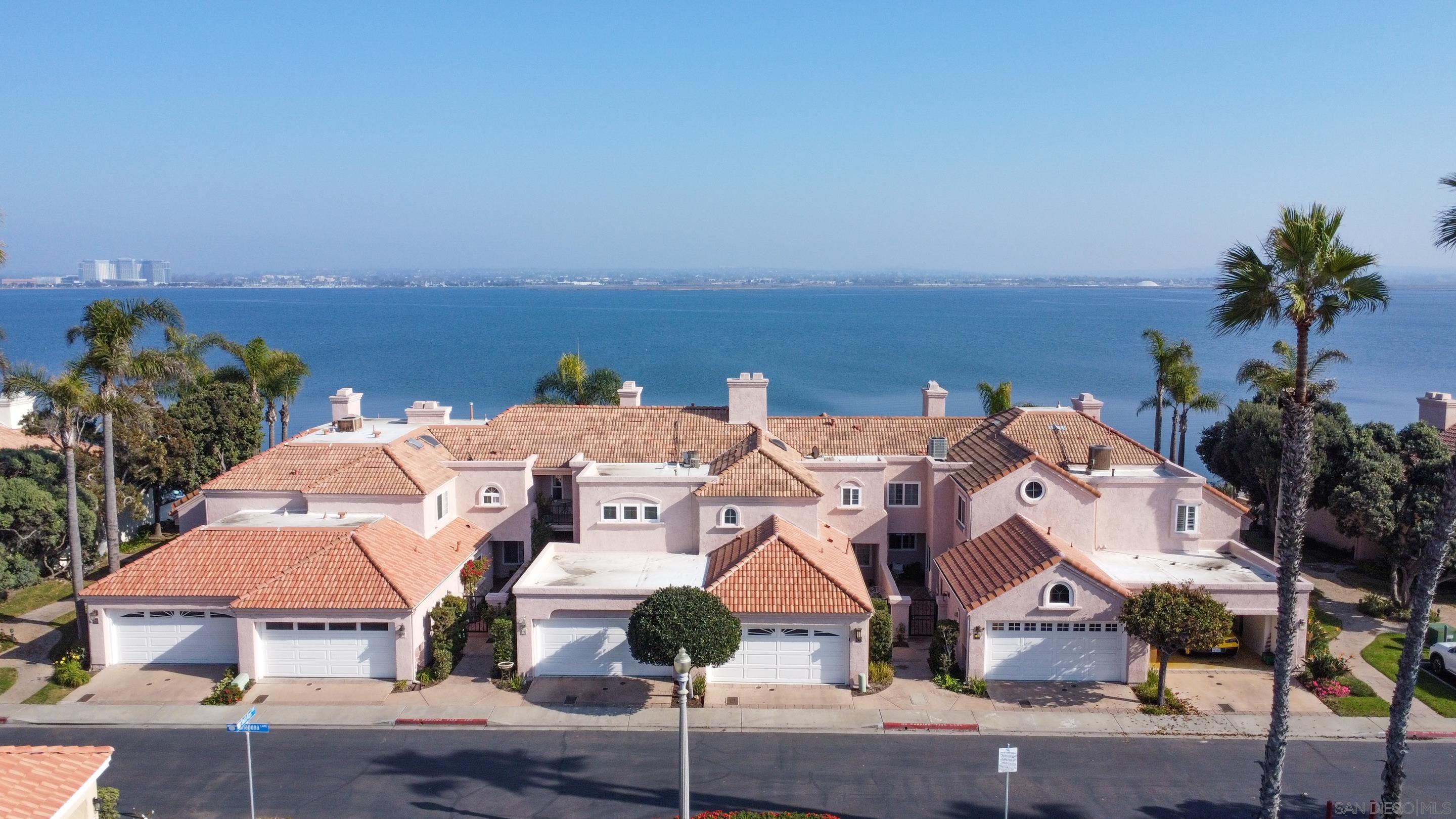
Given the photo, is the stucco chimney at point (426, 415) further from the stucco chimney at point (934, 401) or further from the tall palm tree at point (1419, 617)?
the tall palm tree at point (1419, 617)

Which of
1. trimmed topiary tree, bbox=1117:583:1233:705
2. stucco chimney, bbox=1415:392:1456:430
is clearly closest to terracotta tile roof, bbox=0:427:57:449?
trimmed topiary tree, bbox=1117:583:1233:705

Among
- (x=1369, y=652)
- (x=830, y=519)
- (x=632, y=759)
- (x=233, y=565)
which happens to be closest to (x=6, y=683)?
(x=233, y=565)

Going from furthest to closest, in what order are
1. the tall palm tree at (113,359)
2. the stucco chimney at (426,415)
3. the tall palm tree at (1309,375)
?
1. the stucco chimney at (426,415)
2. the tall palm tree at (113,359)
3. the tall palm tree at (1309,375)

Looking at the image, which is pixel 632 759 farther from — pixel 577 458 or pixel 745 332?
pixel 745 332

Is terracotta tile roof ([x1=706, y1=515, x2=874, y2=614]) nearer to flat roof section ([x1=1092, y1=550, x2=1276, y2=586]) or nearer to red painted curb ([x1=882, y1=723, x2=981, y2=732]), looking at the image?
red painted curb ([x1=882, y1=723, x2=981, y2=732])

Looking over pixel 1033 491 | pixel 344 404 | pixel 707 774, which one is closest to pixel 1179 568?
pixel 1033 491

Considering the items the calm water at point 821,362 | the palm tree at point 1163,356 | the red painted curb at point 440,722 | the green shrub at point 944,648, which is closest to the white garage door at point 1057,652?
the green shrub at point 944,648
